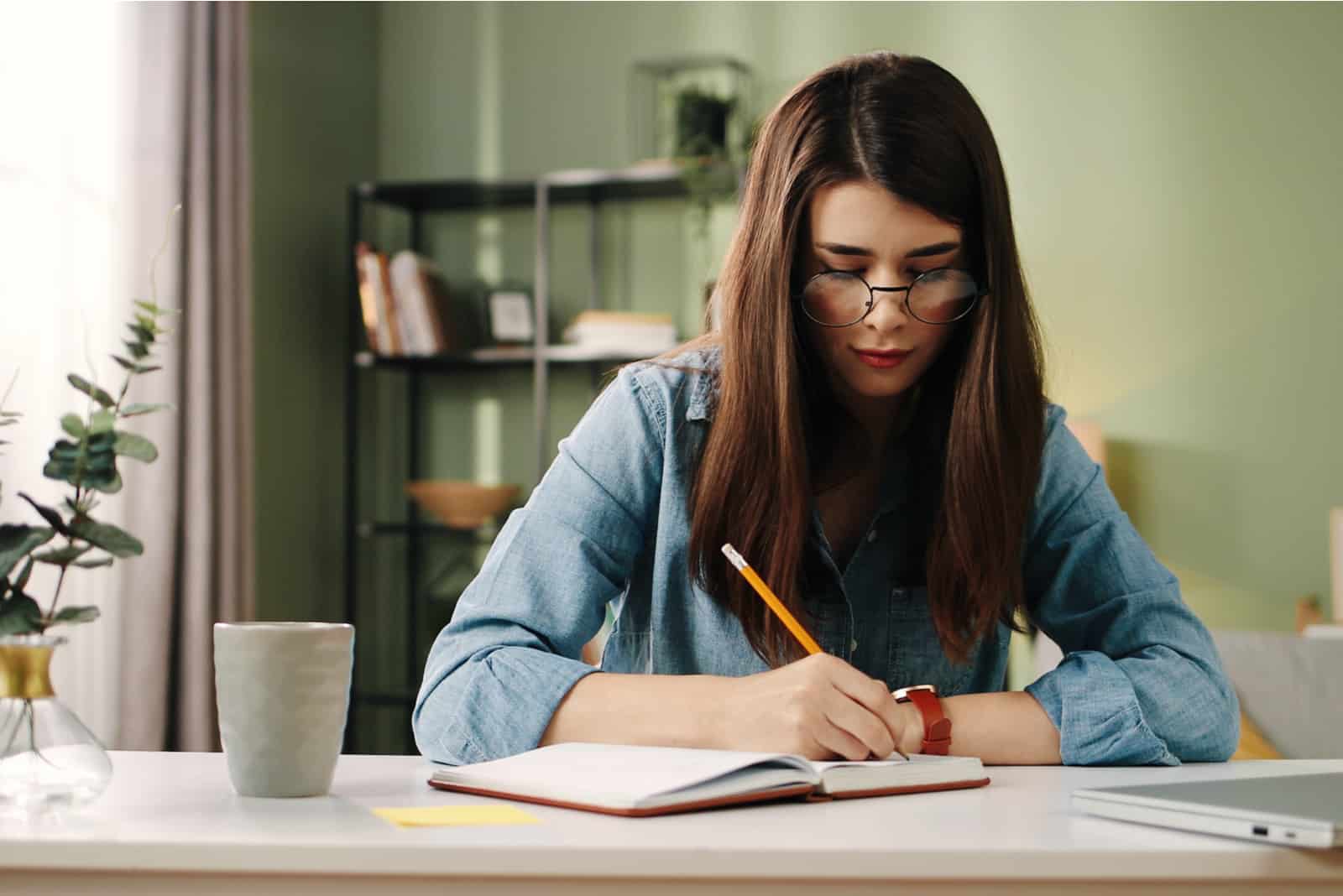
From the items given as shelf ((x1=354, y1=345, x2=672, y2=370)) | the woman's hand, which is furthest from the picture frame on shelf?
the woman's hand

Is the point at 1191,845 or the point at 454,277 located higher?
the point at 454,277

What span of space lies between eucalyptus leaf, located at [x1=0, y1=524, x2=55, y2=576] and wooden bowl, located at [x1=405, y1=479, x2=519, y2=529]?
9.75 ft

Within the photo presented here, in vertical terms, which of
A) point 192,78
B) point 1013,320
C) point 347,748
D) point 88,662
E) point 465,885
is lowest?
point 347,748

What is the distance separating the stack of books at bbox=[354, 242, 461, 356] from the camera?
3.69 meters

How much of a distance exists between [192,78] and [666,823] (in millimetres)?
2875

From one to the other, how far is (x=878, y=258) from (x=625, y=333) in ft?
8.07

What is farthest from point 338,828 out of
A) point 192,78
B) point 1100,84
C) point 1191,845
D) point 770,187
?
point 1100,84

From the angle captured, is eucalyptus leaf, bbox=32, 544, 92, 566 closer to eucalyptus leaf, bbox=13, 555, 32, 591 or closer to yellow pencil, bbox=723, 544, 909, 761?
eucalyptus leaf, bbox=13, 555, 32, 591

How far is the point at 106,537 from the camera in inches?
30.9

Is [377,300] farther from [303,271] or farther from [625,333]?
[625,333]

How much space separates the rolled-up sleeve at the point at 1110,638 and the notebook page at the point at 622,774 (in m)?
0.35

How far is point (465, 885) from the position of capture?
683 millimetres

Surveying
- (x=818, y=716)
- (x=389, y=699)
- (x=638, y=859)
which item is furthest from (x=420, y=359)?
(x=638, y=859)

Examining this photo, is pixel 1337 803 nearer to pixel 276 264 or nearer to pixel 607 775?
pixel 607 775
